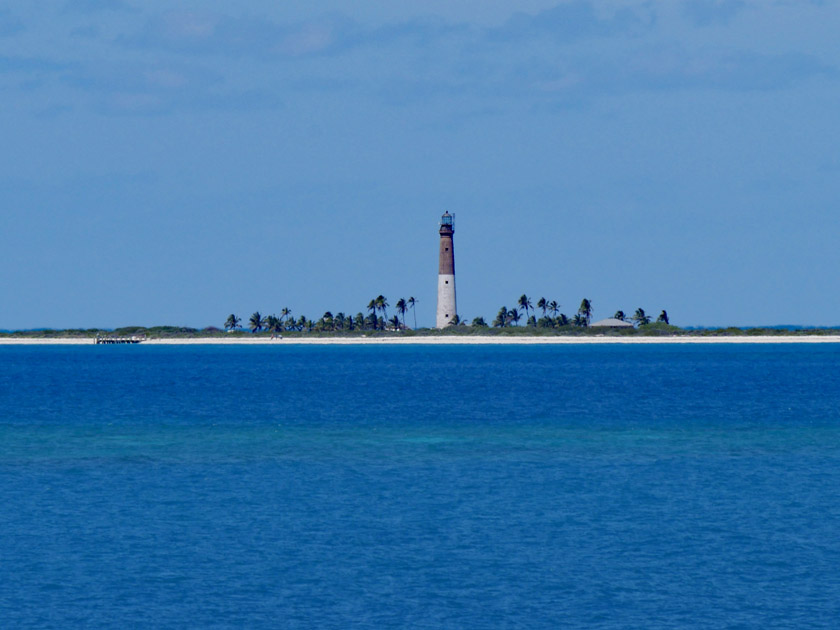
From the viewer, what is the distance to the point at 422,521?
94.0 feet

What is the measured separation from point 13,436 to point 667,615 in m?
40.7

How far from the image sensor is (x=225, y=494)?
33.3 metres

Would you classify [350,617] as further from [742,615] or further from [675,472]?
[675,472]

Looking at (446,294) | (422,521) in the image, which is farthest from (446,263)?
(422,521)

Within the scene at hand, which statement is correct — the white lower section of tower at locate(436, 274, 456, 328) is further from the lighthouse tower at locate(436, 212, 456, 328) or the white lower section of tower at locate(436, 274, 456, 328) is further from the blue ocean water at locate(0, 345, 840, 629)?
the blue ocean water at locate(0, 345, 840, 629)

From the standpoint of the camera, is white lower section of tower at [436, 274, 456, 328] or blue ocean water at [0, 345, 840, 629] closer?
blue ocean water at [0, 345, 840, 629]

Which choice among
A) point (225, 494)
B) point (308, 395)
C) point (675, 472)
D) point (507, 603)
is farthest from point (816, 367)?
point (507, 603)

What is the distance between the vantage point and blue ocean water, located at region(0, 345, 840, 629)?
2069cm

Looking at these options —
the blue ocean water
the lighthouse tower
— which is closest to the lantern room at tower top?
the lighthouse tower

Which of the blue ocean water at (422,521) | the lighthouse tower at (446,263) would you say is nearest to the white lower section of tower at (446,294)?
the lighthouse tower at (446,263)

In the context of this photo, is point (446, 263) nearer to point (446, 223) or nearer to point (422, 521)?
point (446, 223)

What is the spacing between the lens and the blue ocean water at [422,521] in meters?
20.7

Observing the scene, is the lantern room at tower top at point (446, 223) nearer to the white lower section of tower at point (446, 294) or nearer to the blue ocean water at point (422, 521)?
the white lower section of tower at point (446, 294)

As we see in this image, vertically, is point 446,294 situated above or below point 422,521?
above
